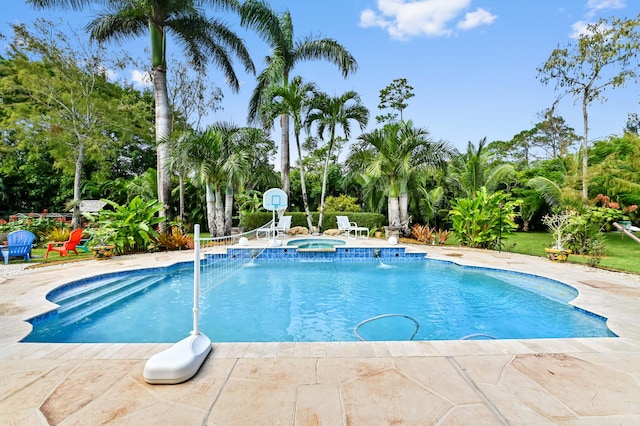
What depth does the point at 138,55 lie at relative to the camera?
Answer: 1708 cm

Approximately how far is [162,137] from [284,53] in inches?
305

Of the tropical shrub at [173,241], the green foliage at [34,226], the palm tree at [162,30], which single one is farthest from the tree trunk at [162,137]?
the green foliage at [34,226]

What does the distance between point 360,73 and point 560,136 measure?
2705cm

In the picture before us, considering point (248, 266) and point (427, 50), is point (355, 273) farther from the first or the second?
point (427, 50)

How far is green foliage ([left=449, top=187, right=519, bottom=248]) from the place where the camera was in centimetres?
1080

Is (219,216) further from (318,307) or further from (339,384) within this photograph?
(339,384)

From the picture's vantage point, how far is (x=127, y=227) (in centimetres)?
995

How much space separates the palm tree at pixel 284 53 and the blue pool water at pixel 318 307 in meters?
9.54

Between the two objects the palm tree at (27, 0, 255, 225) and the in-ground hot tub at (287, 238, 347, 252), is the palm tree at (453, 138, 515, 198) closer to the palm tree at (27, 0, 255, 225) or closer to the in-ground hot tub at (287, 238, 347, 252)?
the in-ground hot tub at (287, 238, 347, 252)

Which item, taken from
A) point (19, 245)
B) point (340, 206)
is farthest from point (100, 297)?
point (340, 206)

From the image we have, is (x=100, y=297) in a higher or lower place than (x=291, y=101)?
lower

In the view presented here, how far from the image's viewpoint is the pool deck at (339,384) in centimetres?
210

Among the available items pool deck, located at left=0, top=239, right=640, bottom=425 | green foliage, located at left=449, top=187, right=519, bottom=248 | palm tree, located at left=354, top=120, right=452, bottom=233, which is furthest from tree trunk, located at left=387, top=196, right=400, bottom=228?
pool deck, located at left=0, top=239, right=640, bottom=425

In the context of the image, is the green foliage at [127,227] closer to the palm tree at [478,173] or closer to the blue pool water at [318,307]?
the blue pool water at [318,307]
